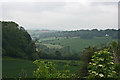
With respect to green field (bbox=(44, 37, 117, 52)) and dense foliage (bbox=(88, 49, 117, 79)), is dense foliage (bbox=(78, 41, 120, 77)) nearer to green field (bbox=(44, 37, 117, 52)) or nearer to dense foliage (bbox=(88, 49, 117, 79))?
dense foliage (bbox=(88, 49, 117, 79))

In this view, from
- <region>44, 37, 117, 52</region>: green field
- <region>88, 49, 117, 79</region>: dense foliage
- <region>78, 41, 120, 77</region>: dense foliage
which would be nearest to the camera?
<region>88, 49, 117, 79</region>: dense foliage

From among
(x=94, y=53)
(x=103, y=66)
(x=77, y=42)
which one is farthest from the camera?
(x=77, y=42)

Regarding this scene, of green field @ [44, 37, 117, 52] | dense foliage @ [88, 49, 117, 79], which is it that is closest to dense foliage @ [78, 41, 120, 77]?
dense foliage @ [88, 49, 117, 79]

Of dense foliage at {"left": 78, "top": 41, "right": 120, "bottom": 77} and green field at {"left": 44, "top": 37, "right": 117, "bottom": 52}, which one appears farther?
green field at {"left": 44, "top": 37, "right": 117, "bottom": 52}

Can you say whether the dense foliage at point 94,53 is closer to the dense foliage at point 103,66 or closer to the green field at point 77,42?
the dense foliage at point 103,66

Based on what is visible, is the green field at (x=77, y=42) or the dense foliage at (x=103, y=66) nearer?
the dense foliage at (x=103, y=66)

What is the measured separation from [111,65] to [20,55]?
13.5 m

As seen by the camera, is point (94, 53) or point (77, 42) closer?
point (94, 53)

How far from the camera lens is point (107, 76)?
200cm

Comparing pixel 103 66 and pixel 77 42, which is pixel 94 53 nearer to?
pixel 103 66

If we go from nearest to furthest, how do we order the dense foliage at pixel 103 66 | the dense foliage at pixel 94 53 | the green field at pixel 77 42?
the dense foliage at pixel 103 66 < the dense foliage at pixel 94 53 < the green field at pixel 77 42

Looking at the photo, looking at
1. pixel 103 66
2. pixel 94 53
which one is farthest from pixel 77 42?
pixel 103 66

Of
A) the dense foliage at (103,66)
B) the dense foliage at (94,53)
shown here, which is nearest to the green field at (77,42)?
the dense foliage at (94,53)

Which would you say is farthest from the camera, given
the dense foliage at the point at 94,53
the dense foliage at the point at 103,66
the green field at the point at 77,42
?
the green field at the point at 77,42
